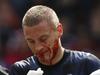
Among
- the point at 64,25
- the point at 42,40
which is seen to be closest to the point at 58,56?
the point at 42,40

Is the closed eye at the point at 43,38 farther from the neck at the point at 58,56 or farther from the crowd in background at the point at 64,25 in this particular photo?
the crowd in background at the point at 64,25

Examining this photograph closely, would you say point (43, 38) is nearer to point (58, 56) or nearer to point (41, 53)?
point (41, 53)

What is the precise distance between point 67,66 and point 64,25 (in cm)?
274

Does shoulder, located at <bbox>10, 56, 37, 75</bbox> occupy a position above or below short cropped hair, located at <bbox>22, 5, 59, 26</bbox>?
below

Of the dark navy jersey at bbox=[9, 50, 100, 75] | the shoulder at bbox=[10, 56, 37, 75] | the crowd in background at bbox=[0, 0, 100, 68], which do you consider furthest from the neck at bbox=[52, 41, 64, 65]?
the crowd in background at bbox=[0, 0, 100, 68]

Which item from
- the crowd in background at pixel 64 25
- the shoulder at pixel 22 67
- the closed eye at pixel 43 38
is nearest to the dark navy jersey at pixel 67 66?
the shoulder at pixel 22 67

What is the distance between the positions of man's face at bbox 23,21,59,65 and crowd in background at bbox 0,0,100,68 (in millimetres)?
2253

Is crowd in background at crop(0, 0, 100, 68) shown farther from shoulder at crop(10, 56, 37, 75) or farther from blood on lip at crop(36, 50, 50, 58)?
blood on lip at crop(36, 50, 50, 58)

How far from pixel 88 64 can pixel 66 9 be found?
2.96m

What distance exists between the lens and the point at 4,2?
5.95 meters

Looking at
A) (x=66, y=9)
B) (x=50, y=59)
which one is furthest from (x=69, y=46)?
(x=50, y=59)

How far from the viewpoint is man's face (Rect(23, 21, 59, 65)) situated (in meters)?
2.67

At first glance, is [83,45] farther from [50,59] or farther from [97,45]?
[50,59]

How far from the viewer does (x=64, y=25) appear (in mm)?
5516
